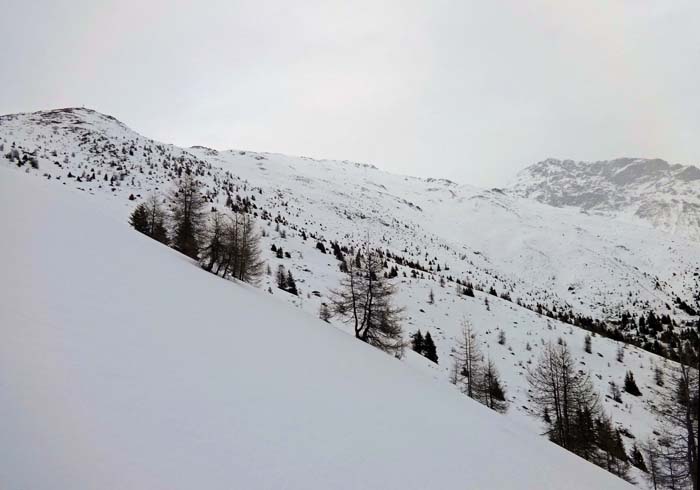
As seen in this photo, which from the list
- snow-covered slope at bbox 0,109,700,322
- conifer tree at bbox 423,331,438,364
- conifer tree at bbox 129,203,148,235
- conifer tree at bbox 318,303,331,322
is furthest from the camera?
snow-covered slope at bbox 0,109,700,322

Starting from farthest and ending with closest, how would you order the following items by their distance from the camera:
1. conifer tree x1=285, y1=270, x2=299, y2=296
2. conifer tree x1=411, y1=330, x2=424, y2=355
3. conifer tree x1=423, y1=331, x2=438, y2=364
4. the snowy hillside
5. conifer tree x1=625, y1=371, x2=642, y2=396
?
the snowy hillside, conifer tree x1=625, y1=371, x2=642, y2=396, conifer tree x1=285, y1=270, x2=299, y2=296, conifer tree x1=411, y1=330, x2=424, y2=355, conifer tree x1=423, y1=331, x2=438, y2=364

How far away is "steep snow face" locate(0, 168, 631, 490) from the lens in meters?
3.38

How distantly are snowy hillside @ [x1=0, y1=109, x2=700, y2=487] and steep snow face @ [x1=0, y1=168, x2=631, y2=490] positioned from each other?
1.64ft

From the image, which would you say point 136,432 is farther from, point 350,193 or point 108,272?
point 350,193

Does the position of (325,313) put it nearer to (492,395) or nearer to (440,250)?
(492,395)

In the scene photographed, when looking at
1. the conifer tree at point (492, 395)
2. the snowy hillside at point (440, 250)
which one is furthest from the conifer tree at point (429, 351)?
the conifer tree at point (492, 395)

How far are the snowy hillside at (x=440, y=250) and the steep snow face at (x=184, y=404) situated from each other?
1.64ft

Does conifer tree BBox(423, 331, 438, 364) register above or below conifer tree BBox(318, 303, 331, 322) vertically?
below

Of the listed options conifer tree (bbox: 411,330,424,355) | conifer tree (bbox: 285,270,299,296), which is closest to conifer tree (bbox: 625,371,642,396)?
conifer tree (bbox: 411,330,424,355)

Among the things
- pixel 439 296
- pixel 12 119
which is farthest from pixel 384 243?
pixel 12 119

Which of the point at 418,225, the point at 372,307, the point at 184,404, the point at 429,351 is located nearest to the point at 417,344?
the point at 429,351

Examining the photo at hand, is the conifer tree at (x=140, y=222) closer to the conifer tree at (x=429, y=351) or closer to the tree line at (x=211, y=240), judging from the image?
the tree line at (x=211, y=240)

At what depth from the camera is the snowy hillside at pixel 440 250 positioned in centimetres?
3477

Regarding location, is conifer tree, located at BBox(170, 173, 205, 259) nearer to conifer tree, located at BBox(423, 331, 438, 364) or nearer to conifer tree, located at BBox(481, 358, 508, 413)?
conifer tree, located at BBox(423, 331, 438, 364)
